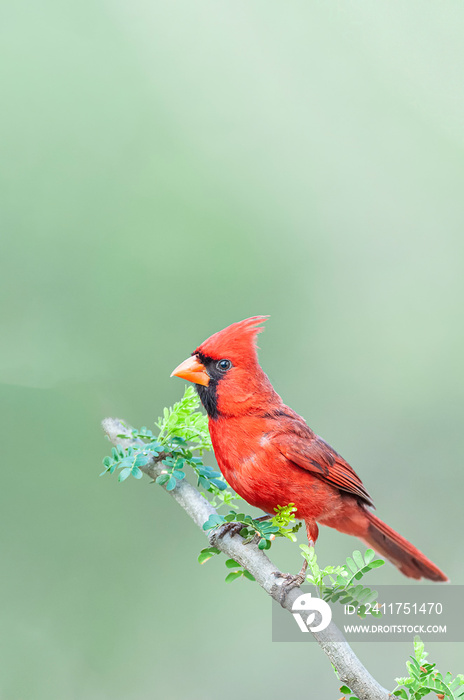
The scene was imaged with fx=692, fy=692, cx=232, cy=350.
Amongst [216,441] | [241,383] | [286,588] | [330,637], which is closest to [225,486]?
[216,441]

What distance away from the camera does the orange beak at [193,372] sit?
1.34 metres

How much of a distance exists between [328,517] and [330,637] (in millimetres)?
438

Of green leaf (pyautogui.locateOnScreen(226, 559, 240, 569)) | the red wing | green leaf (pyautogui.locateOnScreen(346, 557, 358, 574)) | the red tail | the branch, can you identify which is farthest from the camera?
the red tail

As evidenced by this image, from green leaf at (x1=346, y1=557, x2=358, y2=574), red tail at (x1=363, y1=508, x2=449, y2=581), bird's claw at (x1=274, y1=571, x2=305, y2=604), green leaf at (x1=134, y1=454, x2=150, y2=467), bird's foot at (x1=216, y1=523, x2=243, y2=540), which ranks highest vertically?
green leaf at (x1=134, y1=454, x2=150, y2=467)

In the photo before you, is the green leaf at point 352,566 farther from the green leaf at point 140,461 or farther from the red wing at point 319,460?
the green leaf at point 140,461

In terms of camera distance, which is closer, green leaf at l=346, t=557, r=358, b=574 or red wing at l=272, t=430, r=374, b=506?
green leaf at l=346, t=557, r=358, b=574

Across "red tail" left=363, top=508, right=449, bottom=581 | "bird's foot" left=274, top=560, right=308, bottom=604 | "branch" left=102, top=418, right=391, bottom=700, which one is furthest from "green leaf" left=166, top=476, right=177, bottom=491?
"red tail" left=363, top=508, right=449, bottom=581

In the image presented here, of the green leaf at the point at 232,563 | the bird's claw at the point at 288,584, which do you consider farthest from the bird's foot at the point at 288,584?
the green leaf at the point at 232,563

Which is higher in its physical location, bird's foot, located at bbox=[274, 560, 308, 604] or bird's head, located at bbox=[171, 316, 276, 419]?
bird's head, located at bbox=[171, 316, 276, 419]

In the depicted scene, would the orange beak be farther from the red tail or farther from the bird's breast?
the red tail

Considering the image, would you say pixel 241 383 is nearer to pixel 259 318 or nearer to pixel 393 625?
pixel 259 318

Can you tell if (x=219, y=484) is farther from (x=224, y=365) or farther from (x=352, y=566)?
(x=352, y=566)

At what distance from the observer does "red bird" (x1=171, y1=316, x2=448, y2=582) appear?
1.29 metres

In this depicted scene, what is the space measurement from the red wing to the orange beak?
0.59 feet
